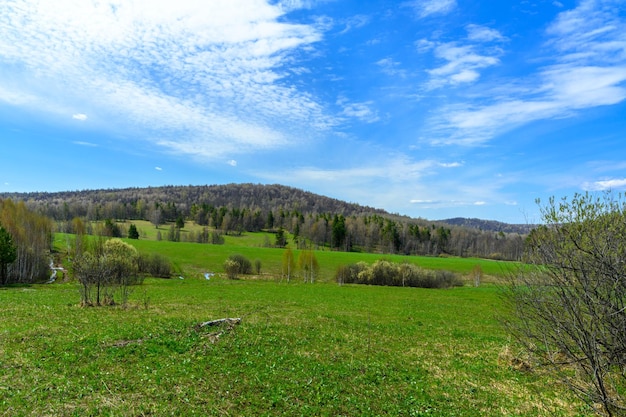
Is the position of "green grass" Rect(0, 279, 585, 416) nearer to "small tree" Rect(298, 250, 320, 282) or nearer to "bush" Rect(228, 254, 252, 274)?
"small tree" Rect(298, 250, 320, 282)

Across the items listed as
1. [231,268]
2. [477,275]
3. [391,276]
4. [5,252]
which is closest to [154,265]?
[231,268]

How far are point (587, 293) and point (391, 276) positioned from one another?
202 ft

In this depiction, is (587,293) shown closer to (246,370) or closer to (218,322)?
(246,370)

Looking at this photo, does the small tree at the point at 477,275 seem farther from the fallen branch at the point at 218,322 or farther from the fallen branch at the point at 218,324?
the fallen branch at the point at 218,324

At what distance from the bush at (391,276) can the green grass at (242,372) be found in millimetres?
48233

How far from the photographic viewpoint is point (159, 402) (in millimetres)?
9078

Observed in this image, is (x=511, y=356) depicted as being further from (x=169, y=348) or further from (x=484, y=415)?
(x=169, y=348)

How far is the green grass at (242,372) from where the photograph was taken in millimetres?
9281

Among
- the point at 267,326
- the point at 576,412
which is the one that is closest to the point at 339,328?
the point at 267,326

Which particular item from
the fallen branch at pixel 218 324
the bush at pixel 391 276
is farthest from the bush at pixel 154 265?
the fallen branch at pixel 218 324

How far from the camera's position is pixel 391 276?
67750mm

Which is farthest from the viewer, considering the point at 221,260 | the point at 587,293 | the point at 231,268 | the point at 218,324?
the point at 221,260

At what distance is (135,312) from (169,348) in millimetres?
9135

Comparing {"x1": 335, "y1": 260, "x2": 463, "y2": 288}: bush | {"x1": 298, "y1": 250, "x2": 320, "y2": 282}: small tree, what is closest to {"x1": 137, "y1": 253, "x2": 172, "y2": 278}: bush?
{"x1": 298, "y1": 250, "x2": 320, "y2": 282}: small tree
